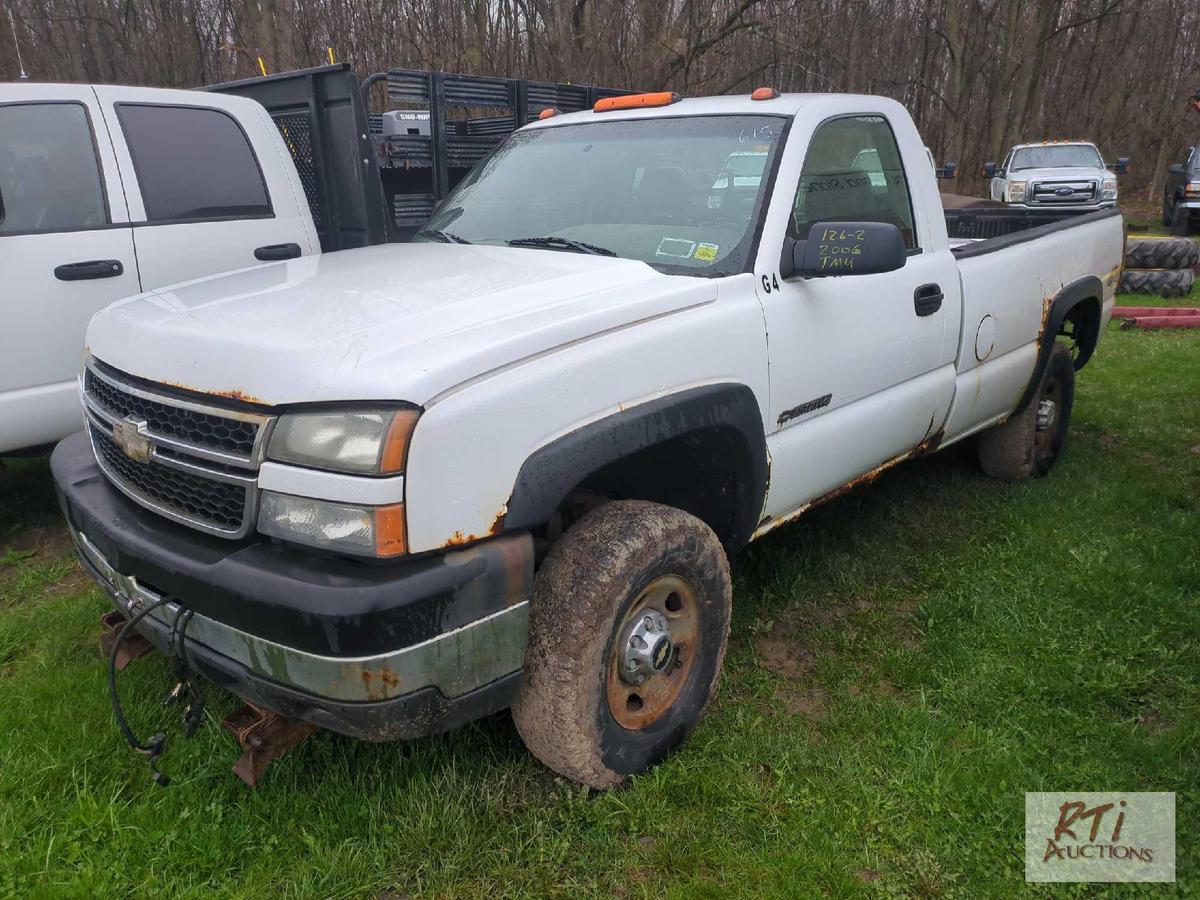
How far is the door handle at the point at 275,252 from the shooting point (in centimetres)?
Result: 464

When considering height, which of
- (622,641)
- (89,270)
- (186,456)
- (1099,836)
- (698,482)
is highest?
(89,270)

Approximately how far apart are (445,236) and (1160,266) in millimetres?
10411

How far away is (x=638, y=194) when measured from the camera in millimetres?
3273

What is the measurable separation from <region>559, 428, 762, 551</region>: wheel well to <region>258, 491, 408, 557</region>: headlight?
0.82 meters

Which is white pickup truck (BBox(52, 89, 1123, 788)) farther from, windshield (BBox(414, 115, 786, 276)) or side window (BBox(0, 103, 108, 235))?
side window (BBox(0, 103, 108, 235))

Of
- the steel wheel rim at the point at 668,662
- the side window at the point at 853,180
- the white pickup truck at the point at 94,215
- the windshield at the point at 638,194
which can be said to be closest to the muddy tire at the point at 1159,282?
the side window at the point at 853,180

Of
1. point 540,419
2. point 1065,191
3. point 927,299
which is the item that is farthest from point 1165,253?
point 540,419

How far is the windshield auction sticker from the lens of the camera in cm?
246

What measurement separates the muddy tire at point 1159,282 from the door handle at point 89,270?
1025cm

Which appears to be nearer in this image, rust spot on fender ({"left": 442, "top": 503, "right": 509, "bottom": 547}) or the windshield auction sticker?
rust spot on fender ({"left": 442, "top": 503, "right": 509, "bottom": 547})

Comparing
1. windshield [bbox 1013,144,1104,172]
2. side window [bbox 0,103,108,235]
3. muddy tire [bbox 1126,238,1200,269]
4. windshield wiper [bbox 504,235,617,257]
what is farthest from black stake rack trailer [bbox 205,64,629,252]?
windshield [bbox 1013,144,1104,172]

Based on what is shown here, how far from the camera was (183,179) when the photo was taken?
4.47 m

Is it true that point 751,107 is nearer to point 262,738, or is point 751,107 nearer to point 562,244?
point 562,244

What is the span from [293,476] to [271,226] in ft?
10.1
